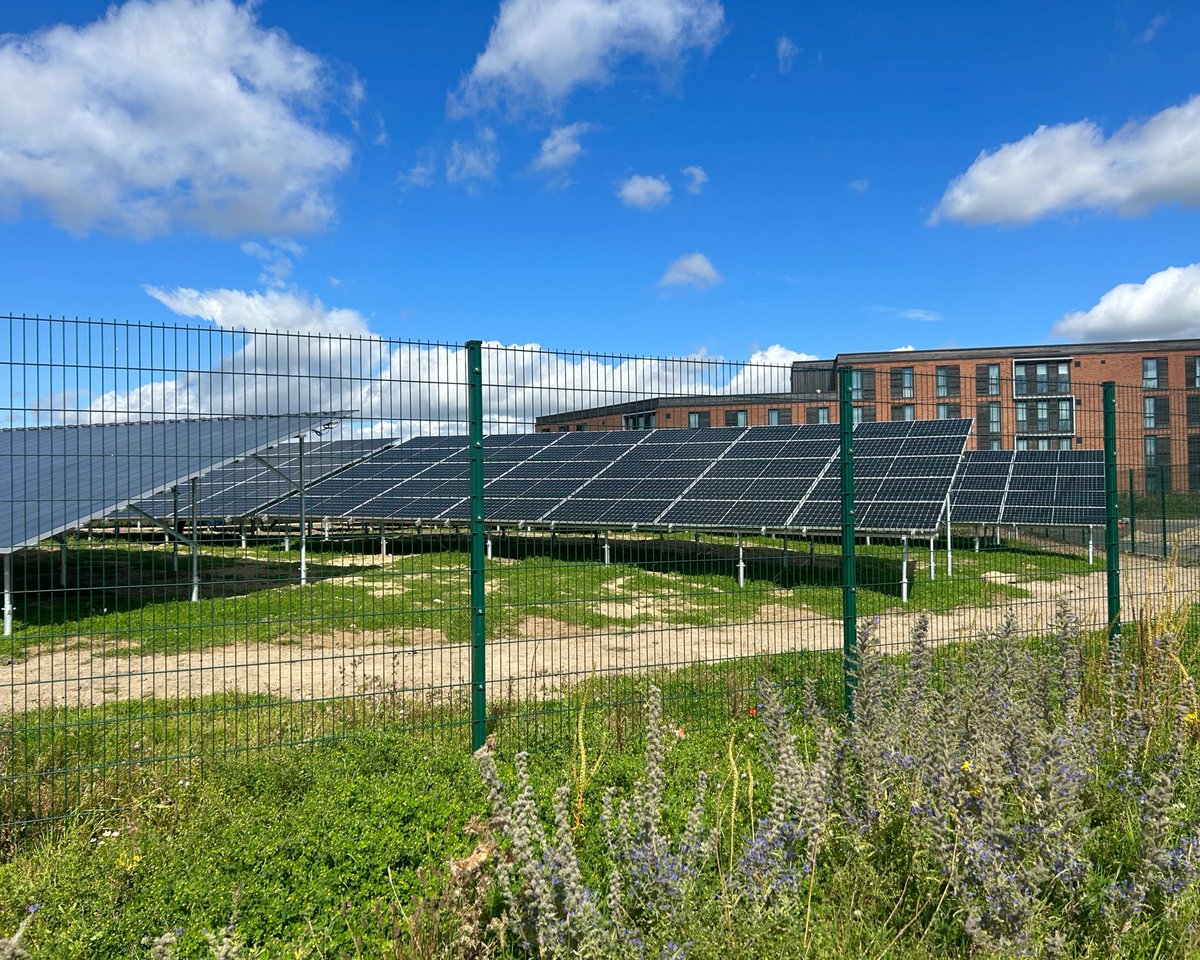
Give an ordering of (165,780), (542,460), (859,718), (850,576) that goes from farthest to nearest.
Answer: (542,460)
(850,576)
(165,780)
(859,718)

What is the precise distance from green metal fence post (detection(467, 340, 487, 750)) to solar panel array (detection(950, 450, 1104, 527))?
643 inches

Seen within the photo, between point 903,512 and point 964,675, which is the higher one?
point 903,512

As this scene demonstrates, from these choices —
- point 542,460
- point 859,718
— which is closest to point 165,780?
point 859,718

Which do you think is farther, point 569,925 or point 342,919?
point 342,919

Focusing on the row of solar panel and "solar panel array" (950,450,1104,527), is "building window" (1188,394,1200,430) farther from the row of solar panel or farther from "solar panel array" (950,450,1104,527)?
"solar panel array" (950,450,1104,527)

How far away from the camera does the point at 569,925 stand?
2807 mm

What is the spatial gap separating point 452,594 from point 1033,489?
53.8 feet

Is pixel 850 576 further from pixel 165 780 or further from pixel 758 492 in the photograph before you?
pixel 758 492

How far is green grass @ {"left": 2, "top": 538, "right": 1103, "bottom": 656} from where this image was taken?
6.52 metres

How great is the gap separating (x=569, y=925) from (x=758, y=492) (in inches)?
485

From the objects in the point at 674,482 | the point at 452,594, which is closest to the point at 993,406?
the point at 674,482

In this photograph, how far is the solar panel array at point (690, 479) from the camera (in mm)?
14094

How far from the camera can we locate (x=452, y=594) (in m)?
11.1

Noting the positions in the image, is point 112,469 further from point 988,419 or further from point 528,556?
point 988,419
